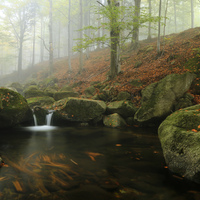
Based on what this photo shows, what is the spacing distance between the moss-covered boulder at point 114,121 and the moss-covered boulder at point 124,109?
0.29m

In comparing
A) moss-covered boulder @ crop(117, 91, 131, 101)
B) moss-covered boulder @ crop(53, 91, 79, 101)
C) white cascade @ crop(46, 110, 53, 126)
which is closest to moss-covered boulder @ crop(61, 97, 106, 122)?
white cascade @ crop(46, 110, 53, 126)

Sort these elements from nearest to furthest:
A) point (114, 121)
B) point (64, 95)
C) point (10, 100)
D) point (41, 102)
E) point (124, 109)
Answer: point (10, 100) < point (114, 121) < point (124, 109) < point (41, 102) < point (64, 95)

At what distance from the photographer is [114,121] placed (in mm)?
8383

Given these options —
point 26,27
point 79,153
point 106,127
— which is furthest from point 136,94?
point 26,27

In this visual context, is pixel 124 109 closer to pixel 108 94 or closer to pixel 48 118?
pixel 108 94

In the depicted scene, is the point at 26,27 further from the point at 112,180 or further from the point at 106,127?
the point at 112,180

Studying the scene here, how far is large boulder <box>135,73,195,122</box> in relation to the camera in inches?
281

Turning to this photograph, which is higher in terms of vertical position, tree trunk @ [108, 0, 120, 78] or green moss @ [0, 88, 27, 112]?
tree trunk @ [108, 0, 120, 78]

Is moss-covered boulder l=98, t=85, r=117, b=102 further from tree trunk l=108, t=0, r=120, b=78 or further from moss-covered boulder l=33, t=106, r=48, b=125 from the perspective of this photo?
moss-covered boulder l=33, t=106, r=48, b=125

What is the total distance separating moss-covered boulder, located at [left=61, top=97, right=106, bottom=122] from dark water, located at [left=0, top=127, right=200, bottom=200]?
249 centimetres

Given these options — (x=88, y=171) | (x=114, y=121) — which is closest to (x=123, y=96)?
(x=114, y=121)

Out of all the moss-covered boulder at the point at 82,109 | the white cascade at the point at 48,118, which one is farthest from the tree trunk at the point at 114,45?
the white cascade at the point at 48,118

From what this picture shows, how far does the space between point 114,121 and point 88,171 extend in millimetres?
4890

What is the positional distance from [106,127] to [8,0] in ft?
103
